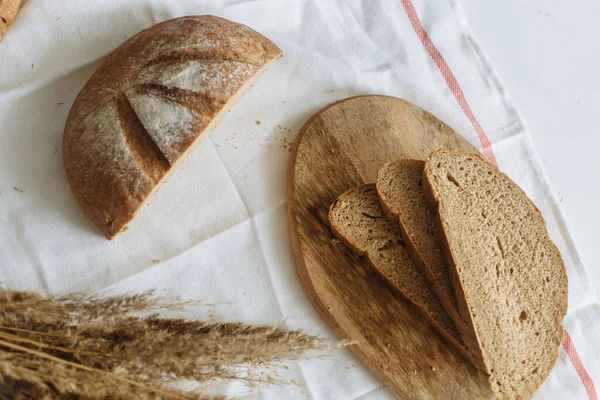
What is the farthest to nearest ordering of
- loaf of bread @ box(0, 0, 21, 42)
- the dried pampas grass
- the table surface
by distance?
the table surface
loaf of bread @ box(0, 0, 21, 42)
the dried pampas grass

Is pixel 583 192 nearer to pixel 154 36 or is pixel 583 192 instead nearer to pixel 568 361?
pixel 568 361

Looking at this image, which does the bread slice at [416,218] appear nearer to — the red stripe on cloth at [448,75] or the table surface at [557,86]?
the red stripe on cloth at [448,75]

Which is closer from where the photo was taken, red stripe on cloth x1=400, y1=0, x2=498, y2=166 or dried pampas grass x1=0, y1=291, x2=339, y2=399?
dried pampas grass x1=0, y1=291, x2=339, y2=399

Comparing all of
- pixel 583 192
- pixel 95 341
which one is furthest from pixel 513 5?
pixel 95 341

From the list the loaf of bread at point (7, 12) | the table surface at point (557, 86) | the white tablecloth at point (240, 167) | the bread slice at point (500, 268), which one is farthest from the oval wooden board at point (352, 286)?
the loaf of bread at point (7, 12)

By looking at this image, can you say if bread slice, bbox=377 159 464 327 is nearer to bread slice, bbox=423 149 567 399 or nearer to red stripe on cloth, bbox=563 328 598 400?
bread slice, bbox=423 149 567 399

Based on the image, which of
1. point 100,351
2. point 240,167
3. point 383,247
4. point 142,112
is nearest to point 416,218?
point 383,247

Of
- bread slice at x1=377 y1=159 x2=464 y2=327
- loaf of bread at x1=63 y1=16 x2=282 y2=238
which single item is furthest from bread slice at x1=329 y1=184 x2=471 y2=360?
loaf of bread at x1=63 y1=16 x2=282 y2=238
